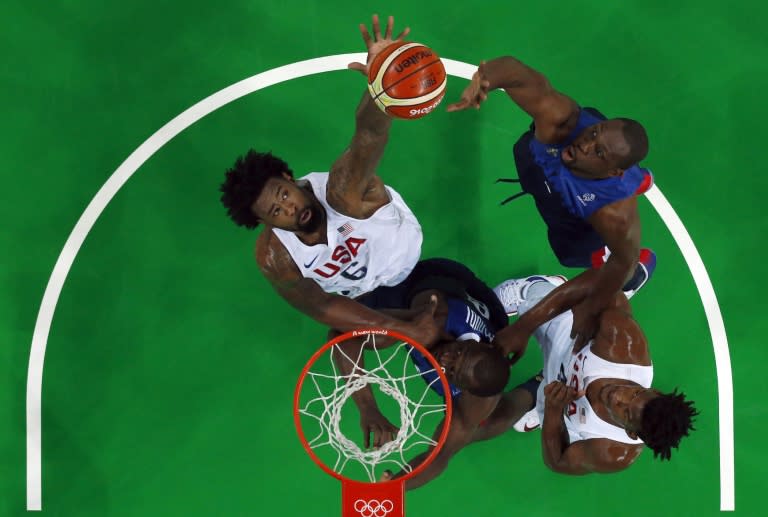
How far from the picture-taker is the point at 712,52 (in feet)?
18.0

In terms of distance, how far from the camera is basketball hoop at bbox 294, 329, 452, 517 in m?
4.12

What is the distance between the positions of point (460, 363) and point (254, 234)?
6.44 ft

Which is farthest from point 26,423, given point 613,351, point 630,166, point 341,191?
point 630,166

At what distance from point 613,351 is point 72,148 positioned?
3981 millimetres

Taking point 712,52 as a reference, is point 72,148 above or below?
below

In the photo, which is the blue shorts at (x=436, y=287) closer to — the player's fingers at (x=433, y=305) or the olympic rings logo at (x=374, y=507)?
the player's fingers at (x=433, y=305)

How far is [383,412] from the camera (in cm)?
522

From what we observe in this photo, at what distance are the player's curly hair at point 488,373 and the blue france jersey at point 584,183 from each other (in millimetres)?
962

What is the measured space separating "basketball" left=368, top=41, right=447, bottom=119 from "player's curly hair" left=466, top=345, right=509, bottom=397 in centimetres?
141

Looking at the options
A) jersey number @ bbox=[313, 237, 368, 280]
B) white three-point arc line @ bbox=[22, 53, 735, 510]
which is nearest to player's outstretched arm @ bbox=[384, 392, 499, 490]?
jersey number @ bbox=[313, 237, 368, 280]

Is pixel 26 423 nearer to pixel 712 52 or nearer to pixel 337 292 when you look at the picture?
pixel 337 292

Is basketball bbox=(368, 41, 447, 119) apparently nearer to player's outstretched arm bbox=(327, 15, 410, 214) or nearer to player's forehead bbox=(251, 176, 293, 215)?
player's outstretched arm bbox=(327, 15, 410, 214)

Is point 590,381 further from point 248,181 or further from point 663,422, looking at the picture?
point 248,181

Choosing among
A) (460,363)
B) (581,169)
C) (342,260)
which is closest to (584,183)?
(581,169)
